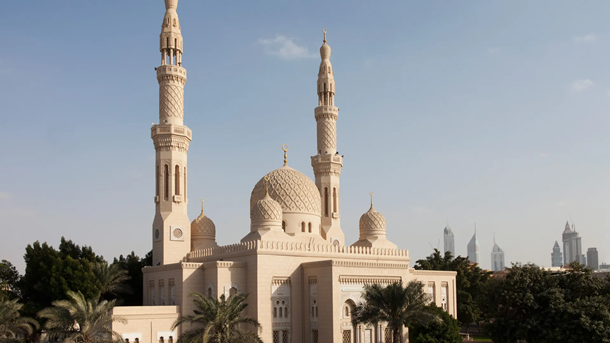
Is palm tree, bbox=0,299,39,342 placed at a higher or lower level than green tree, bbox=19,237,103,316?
lower

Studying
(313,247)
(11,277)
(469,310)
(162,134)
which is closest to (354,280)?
(313,247)

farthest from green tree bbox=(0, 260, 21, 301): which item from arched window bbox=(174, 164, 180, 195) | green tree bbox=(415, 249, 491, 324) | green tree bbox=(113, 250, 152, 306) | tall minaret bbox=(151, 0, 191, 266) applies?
green tree bbox=(415, 249, 491, 324)

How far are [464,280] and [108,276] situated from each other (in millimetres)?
25985

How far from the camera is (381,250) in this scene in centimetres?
3488

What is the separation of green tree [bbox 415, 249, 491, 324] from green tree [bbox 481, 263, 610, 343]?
12.9m

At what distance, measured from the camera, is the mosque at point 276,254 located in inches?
1198

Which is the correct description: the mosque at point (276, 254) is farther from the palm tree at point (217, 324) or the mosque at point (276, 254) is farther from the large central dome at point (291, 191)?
the palm tree at point (217, 324)

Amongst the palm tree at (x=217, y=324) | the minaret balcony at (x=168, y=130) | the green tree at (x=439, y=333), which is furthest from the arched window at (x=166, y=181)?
the green tree at (x=439, y=333)

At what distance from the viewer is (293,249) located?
3206cm

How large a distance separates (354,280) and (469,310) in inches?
676

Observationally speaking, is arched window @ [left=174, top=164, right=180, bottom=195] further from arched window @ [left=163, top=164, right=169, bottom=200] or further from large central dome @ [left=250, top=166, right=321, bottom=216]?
large central dome @ [left=250, top=166, right=321, bottom=216]

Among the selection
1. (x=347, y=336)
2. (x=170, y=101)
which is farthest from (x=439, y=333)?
(x=170, y=101)

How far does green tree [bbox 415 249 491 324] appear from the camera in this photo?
1780 inches

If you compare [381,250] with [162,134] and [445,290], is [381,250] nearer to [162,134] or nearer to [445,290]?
[445,290]
